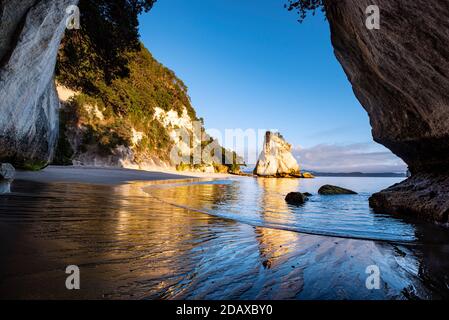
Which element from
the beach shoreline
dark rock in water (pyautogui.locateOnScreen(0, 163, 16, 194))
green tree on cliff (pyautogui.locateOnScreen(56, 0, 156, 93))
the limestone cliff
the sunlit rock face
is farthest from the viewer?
the limestone cliff

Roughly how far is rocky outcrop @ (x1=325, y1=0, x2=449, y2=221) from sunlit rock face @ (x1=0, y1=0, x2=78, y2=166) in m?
7.42

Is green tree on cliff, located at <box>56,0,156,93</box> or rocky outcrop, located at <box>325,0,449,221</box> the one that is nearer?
rocky outcrop, located at <box>325,0,449,221</box>

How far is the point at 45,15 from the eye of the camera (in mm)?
5656

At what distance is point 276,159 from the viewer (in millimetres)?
65938

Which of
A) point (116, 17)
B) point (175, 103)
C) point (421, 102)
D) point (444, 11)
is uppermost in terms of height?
point (175, 103)

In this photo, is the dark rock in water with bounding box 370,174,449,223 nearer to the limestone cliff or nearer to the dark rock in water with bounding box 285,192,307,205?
the dark rock in water with bounding box 285,192,307,205

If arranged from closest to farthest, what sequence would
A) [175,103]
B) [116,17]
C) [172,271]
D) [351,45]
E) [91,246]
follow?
1. [172,271]
2. [91,246]
3. [351,45]
4. [116,17]
5. [175,103]

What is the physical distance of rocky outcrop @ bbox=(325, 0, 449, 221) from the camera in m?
5.46

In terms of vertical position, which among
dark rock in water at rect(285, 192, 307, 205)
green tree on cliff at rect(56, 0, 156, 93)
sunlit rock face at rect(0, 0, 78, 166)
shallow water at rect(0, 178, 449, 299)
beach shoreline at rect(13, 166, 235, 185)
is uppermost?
green tree on cliff at rect(56, 0, 156, 93)

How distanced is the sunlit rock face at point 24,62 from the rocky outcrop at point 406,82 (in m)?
7.42

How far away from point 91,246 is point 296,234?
3.39m

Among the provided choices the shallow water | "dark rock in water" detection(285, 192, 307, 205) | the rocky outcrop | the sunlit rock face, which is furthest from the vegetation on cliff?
"dark rock in water" detection(285, 192, 307, 205)
